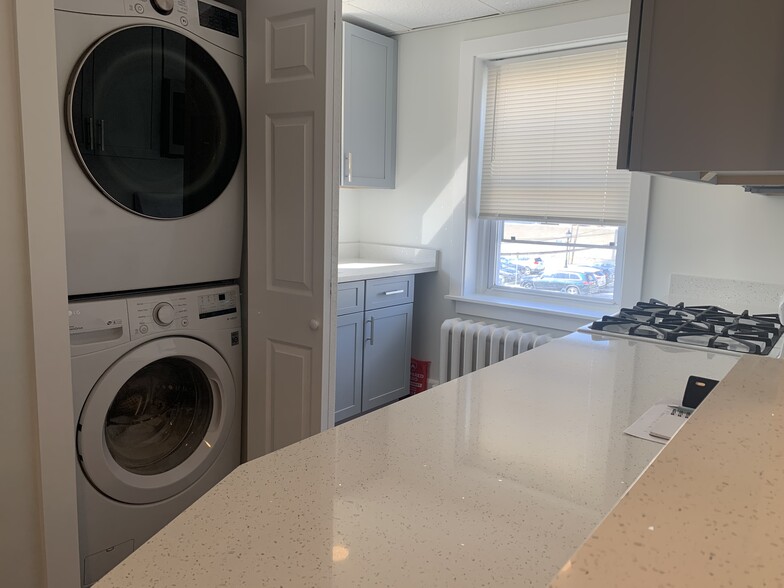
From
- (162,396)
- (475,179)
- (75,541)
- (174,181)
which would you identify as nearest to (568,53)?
(475,179)

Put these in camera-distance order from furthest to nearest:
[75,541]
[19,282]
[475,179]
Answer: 1. [475,179]
2. [75,541]
3. [19,282]

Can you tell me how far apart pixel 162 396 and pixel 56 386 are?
0.56 m

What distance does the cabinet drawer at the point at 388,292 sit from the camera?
3.28m

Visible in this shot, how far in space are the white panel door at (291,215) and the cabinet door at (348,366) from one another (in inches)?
38.1

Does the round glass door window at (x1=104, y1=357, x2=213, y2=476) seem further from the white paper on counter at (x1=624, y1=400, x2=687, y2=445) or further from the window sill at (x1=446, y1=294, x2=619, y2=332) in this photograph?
the window sill at (x1=446, y1=294, x2=619, y2=332)

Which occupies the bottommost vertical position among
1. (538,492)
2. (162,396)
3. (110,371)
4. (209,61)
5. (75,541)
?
(75,541)

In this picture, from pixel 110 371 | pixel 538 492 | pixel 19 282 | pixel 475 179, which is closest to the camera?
pixel 538 492

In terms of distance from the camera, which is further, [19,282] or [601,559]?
[19,282]

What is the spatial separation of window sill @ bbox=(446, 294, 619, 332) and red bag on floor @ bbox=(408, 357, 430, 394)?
0.43 metres

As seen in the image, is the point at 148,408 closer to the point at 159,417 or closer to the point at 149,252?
the point at 159,417

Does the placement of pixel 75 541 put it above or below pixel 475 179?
below

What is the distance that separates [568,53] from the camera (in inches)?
125

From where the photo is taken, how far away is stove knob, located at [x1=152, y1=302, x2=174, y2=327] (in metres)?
1.88

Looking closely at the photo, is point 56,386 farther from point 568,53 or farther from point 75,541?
point 568,53
